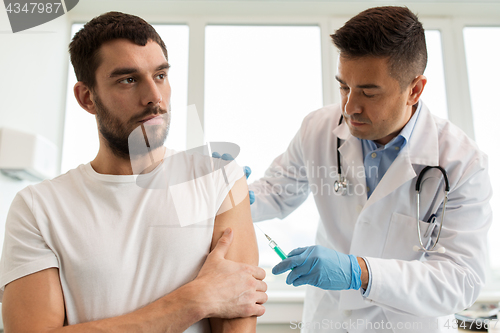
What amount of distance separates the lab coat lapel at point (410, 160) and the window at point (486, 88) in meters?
1.44

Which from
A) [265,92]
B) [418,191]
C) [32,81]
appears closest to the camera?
[418,191]

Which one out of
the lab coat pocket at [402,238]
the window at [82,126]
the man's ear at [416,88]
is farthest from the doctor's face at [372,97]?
the window at [82,126]

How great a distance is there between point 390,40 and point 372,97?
0.19 m

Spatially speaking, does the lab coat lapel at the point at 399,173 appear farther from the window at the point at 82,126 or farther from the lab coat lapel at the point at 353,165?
the window at the point at 82,126

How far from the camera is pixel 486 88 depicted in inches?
101

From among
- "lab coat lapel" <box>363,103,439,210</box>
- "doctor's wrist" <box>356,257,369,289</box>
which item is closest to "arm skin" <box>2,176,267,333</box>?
"doctor's wrist" <box>356,257,369,289</box>

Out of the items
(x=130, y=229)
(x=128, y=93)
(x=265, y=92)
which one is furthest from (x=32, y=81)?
(x=130, y=229)

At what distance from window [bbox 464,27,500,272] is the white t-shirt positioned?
2168 millimetres

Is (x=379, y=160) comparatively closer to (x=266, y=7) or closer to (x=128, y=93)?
(x=128, y=93)

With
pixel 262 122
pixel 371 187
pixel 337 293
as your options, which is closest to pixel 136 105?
pixel 371 187

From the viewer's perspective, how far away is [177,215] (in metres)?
1.05

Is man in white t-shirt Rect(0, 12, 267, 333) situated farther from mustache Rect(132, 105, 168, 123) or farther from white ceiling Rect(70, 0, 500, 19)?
white ceiling Rect(70, 0, 500, 19)

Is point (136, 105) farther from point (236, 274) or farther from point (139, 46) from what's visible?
point (236, 274)

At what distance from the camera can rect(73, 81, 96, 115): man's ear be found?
117 cm
